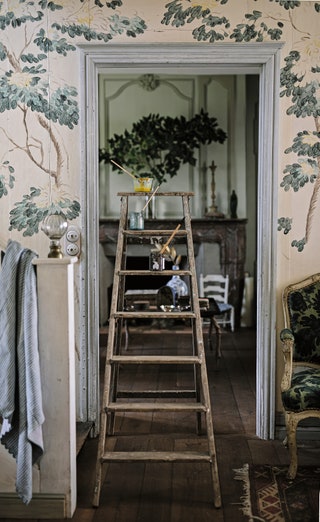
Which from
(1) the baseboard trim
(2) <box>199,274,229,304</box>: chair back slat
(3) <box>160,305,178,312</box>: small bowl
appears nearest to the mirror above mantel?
(2) <box>199,274,229,304</box>: chair back slat

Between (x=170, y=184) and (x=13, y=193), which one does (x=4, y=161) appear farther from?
(x=170, y=184)

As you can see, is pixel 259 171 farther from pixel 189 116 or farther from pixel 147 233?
pixel 189 116

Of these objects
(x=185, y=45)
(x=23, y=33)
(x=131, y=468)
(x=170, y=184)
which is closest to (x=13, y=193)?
(x=23, y=33)

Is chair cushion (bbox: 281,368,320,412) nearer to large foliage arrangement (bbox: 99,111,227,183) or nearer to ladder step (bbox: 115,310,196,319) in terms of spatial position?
ladder step (bbox: 115,310,196,319)

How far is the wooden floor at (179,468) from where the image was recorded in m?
3.46

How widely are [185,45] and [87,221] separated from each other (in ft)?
4.38

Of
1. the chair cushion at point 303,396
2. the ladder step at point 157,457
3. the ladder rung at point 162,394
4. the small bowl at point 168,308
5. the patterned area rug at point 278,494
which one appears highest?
the small bowl at point 168,308

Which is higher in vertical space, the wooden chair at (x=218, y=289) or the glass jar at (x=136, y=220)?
the glass jar at (x=136, y=220)

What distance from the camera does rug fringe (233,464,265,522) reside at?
340cm

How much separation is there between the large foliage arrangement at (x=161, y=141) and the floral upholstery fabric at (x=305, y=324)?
450cm

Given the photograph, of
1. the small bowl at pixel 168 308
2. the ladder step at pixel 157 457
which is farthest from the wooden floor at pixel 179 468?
the small bowl at pixel 168 308

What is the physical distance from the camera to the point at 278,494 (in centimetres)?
368

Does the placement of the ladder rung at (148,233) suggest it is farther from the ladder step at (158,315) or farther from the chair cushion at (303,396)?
the chair cushion at (303,396)

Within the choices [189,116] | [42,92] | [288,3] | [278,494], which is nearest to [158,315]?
[278,494]
